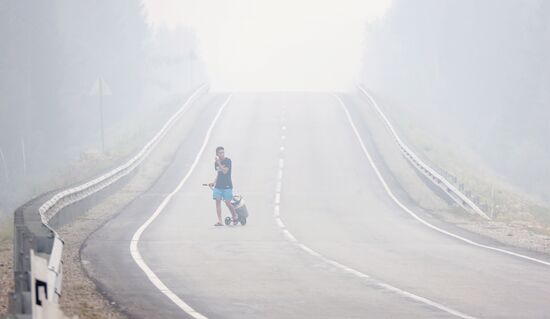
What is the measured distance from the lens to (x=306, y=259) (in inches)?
642

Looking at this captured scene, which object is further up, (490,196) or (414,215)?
(414,215)

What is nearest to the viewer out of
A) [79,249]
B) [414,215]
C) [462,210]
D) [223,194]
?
[79,249]

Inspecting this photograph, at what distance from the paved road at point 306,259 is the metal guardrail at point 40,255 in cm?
110

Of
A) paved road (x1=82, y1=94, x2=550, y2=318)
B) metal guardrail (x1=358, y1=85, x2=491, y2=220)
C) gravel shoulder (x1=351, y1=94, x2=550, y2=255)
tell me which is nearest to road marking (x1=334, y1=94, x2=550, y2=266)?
paved road (x1=82, y1=94, x2=550, y2=318)

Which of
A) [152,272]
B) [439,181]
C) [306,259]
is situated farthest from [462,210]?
[152,272]

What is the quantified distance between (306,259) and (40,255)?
6.95m

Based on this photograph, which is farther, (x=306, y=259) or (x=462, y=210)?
(x=462, y=210)

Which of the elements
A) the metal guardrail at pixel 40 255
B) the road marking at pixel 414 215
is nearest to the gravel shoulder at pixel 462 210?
the road marking at pixel 414 215

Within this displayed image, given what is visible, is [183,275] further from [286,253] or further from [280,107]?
[280,107]

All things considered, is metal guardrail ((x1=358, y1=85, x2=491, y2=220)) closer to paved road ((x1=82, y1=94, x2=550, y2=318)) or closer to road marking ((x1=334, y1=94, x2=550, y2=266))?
paved road ((x1=82, y1=94, x2=550, y2=318))

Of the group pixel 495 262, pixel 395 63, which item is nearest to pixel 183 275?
pixel 495 262

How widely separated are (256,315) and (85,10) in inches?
3853

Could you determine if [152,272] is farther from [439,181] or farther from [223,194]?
[439,181]

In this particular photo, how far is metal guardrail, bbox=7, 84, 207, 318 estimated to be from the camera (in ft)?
26.3
